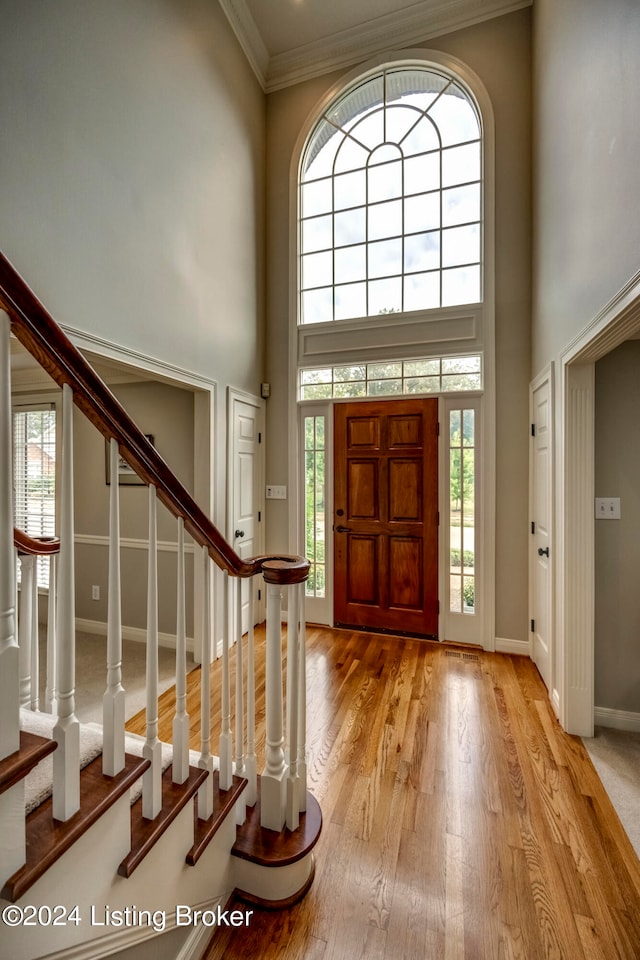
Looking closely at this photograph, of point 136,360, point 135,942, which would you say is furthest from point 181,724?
point 136,360

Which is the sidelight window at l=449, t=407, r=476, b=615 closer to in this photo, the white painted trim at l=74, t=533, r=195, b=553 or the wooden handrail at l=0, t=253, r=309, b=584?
the white painted trim at l=74, t=533, r=195, b=553

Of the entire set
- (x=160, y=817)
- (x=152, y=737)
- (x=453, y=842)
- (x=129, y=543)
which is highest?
(x=129, y=543)

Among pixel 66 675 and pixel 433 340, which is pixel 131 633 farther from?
pixel 433 340

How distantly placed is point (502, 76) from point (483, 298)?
170 cm

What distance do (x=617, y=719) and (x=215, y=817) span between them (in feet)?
7.22

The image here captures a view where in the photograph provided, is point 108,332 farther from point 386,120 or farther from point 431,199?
point 386,120

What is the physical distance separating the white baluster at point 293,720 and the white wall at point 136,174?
1.68 metres

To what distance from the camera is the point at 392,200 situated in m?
3.57

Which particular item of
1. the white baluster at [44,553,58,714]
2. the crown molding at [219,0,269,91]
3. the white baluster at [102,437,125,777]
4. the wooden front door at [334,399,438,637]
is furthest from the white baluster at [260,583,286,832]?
the crown molding at [219,0,269,91]

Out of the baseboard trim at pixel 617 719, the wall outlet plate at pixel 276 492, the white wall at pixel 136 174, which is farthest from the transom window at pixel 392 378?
the baseboard trim at pixel 617 719

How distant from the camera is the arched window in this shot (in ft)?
11.0

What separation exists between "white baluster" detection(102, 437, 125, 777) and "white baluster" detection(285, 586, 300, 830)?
21.7 inches

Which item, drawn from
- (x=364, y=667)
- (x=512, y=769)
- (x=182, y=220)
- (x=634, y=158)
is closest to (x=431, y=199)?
(x=182, y=220)

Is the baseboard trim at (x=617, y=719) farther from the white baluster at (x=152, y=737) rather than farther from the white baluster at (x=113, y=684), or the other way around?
the white baluster at (x=113, y=684)
